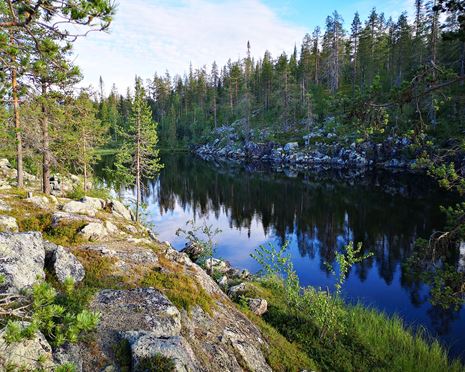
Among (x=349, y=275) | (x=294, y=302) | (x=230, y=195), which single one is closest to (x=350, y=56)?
(x=230, y=195)

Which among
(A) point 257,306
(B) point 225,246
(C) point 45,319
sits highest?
(C) point 45,319

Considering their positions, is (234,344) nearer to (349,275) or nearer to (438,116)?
(349,275)

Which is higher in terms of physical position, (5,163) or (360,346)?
(5,163)

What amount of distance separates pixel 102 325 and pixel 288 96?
79968 mm

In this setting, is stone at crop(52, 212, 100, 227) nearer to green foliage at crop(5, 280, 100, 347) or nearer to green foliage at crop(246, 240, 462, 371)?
green foliage at crop(246, 240, 462, 371)

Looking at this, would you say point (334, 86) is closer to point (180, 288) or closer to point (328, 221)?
point (328, 221)

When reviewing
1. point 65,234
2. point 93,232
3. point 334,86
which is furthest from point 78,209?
point 334,86

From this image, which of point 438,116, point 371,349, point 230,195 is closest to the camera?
point 371,349

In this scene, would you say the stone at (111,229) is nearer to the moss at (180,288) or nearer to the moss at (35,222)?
the moss at (35,222)

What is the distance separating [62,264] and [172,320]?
3306 mm

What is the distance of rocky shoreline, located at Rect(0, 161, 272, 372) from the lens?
5520 millimetres

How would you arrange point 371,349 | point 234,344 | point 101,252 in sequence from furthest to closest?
point 371,349 < point 101,252 < point 234,344

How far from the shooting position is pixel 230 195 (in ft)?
151

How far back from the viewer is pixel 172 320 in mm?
7246
